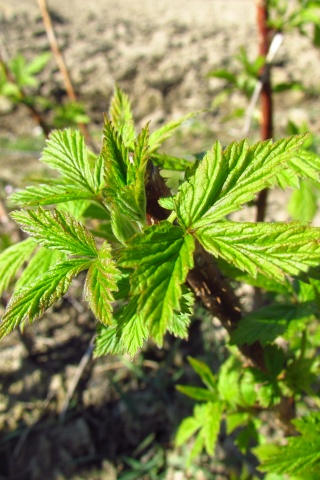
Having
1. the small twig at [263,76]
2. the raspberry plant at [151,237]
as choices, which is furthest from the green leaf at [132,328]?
the small twig at [263,76]

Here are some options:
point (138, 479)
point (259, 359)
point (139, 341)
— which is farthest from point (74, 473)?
point (139, 341)

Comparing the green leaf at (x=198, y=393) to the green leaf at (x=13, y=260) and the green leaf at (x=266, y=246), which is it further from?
the green leaf at (x=266, y=246)

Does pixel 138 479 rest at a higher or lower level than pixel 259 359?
lower

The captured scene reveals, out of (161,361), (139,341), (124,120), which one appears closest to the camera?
(139,341)

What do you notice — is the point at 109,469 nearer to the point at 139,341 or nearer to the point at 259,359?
the point at 259,359

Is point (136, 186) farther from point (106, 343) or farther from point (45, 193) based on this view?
point (106, 343)

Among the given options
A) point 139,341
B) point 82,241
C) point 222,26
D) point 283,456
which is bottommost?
point 283,456

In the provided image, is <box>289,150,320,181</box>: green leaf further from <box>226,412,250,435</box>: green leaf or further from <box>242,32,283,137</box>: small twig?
<box>242,32,283,137</box>: small twig
